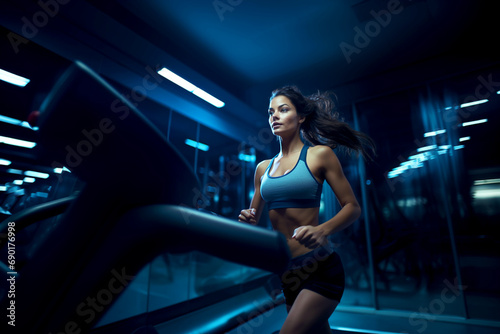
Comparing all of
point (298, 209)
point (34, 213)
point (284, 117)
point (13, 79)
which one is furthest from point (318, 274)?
point (13, 79)

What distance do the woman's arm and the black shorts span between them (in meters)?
0.11

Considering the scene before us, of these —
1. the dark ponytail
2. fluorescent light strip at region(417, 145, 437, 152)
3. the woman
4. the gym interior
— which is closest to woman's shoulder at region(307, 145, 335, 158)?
the woman

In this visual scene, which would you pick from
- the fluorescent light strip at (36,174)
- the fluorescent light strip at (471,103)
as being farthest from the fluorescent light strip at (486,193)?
the fluorescent light strip at (36,174)

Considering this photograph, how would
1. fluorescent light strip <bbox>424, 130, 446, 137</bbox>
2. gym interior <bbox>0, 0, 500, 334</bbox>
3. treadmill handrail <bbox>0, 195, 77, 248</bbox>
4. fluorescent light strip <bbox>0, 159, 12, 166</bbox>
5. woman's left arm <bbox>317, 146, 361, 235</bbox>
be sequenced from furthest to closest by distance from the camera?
1. fluorescent light strip <bbox>424, 130, 446, 137</bbox>
2. gym interior <bbox>0, 0, 500, 334</bbox>
3. fluorescent light strip <bbox>0, 159, 12, 166</bbox>
4. woman's left arm <bbox>317, 146, 361, 235</bbox>
5. treadmill handrail <bbox>0, 195, 77, 248</bbox>

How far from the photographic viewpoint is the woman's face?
118 cm

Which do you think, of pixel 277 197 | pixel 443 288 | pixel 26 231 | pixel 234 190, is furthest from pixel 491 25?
pixel 26 231

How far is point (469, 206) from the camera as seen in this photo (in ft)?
9.82

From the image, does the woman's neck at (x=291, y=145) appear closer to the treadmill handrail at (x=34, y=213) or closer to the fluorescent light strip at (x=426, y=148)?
the treadmill handrail at (x=34, y=213)

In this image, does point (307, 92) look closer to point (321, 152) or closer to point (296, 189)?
point (321, 152)

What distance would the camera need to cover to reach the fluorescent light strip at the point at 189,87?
2.99 meters

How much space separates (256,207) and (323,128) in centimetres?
51

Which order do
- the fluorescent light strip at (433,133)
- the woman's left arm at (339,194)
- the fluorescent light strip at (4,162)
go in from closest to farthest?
the woman's left arm at (339,194)
the fluorescent light strip at (4,162)
the fluorescent light strip at (433,133)

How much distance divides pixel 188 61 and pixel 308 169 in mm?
2731

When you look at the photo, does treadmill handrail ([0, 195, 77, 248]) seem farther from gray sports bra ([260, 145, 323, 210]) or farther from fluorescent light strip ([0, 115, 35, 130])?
fluorescent light strip ([0, 115, 35, 130])
